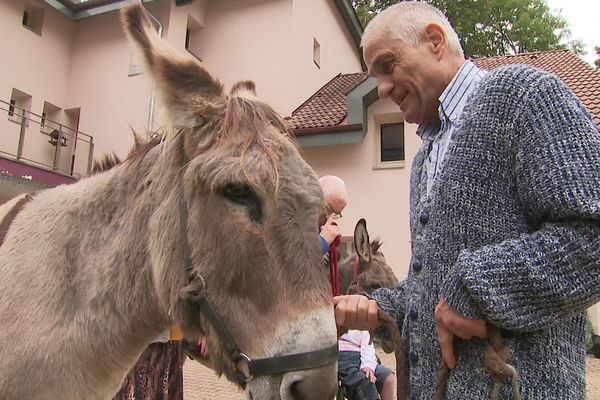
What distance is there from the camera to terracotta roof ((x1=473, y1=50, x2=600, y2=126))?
11.9 m

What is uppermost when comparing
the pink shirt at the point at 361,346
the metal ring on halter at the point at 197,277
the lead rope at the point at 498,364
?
the metal ring on halter at the point at 197,277

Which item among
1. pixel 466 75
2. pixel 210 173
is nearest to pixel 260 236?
pixel 210 173

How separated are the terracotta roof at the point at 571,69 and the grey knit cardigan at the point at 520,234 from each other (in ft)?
37.9

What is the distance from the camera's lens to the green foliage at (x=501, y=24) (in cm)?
2434

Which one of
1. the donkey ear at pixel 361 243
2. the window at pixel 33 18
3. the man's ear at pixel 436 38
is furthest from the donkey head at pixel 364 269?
the window at pixel 33 18

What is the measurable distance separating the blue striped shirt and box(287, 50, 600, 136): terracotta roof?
9.76 m

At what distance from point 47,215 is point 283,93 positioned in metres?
13.3

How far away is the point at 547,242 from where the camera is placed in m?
1.22

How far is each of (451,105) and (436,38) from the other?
10.9 inches

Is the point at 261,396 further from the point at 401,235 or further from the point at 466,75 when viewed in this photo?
the point at 401,235

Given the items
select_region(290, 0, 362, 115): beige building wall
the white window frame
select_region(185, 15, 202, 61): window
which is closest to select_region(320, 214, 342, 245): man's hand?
the white window frame

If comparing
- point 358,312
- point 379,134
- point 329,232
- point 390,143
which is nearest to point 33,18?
point 379,134

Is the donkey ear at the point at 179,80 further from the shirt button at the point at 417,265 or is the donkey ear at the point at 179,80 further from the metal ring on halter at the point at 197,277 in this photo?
the shirt button at the point at 417,265

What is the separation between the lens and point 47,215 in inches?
89.5
